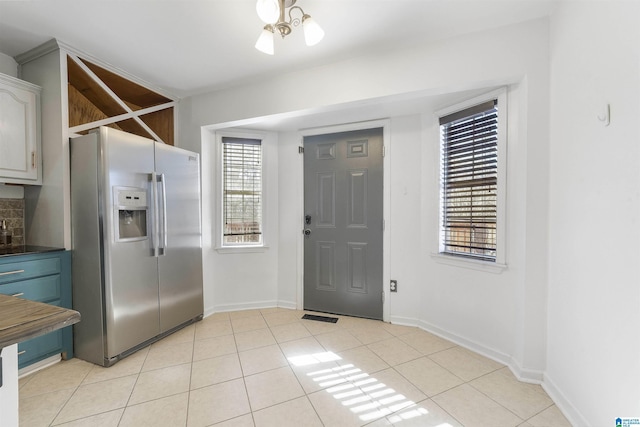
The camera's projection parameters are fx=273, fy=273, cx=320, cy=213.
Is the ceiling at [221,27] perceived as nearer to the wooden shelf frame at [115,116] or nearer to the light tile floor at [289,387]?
the wooden shelf frame at [115,116]

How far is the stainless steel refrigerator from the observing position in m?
2.00

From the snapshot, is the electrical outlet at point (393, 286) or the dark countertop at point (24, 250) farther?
the electrical outlet at point (393, 286)

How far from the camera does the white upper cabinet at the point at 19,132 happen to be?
6.45 ft

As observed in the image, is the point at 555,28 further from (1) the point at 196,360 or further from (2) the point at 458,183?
(1) the point at 196,360

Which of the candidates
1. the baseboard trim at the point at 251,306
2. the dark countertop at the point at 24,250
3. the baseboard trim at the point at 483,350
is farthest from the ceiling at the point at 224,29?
the baseboard trim at the point at 251,306

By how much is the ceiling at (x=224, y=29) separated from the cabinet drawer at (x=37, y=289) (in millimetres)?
1741

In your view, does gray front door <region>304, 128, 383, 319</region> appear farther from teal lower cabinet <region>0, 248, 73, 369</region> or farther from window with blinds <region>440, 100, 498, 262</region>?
teal lower cabinet <region>0, 248, 73, 369</region>

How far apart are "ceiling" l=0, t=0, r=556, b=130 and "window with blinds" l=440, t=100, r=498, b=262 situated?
0.95 ft

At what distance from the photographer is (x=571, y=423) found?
1.48 m

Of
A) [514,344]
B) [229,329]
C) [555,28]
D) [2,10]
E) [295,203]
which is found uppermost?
[2,10]

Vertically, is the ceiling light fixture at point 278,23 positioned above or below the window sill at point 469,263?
above

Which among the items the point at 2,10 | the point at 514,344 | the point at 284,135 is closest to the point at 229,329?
the point at 284,135

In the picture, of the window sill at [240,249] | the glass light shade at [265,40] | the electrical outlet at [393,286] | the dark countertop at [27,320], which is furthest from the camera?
the window sill at [240,249]

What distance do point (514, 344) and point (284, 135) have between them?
9.52 ft
